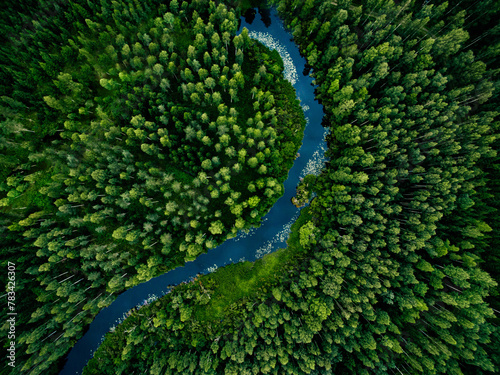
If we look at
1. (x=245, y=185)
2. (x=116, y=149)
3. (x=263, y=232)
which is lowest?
(x=263, y=232)

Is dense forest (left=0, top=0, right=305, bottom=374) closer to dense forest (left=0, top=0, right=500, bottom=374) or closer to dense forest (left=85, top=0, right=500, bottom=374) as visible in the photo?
dense forest (left=0, top=0, right=500, bottom=374)

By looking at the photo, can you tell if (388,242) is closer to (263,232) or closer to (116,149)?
(263,232)

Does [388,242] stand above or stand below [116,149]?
below

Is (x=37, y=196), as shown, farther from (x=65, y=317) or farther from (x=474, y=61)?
(x=474, y=61)

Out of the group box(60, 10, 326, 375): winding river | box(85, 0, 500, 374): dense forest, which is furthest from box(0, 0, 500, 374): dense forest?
box(60, 10, 326, 375): winding river

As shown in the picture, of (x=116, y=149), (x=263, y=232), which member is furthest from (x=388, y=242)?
(x=116, y=149)

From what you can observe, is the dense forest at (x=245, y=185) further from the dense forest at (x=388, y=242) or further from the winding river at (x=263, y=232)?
the winding river at (x=263, y=232)
